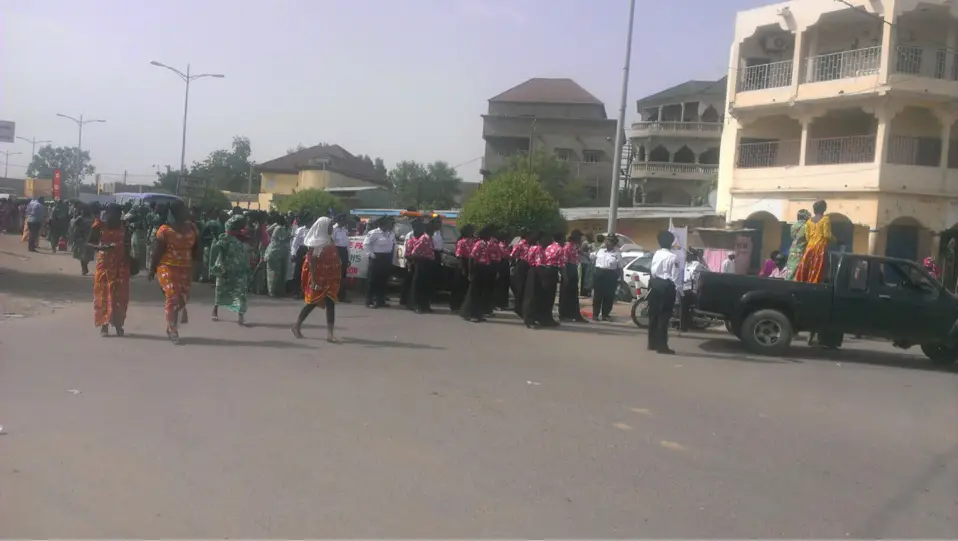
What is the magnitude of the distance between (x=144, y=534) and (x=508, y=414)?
370 cm

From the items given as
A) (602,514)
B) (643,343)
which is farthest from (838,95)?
(602,514)

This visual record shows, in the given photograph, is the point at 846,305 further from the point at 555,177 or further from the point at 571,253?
the point at 555,177

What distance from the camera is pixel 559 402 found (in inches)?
324

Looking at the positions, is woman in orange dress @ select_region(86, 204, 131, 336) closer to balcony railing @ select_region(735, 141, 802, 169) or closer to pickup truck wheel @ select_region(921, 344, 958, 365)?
pickup truck wheel @ select_region(921, 344, 958, 365)

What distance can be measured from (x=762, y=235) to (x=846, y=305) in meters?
18.5

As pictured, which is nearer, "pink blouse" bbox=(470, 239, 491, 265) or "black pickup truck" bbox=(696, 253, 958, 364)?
"black pickup truck" bbox=(696, 253, 958, 364)

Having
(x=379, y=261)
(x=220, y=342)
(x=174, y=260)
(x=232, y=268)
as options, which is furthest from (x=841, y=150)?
(x=174, y=260)

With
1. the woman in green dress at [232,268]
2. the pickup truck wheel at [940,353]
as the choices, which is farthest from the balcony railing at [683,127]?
the woman in green dress at [232,268]

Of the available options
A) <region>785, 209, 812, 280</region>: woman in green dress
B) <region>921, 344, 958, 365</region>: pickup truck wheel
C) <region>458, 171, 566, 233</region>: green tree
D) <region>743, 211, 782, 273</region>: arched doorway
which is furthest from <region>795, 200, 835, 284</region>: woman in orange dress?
<region>743, 211, 782, 273</region>: arched doorway

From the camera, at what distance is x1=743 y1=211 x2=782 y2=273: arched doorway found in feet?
98.2

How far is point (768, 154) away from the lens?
2967 cm

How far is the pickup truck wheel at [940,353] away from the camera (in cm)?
1293

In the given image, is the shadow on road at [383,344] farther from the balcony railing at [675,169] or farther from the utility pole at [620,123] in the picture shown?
the balcony railing at [675,169]

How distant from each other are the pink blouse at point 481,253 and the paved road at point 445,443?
3955mm
